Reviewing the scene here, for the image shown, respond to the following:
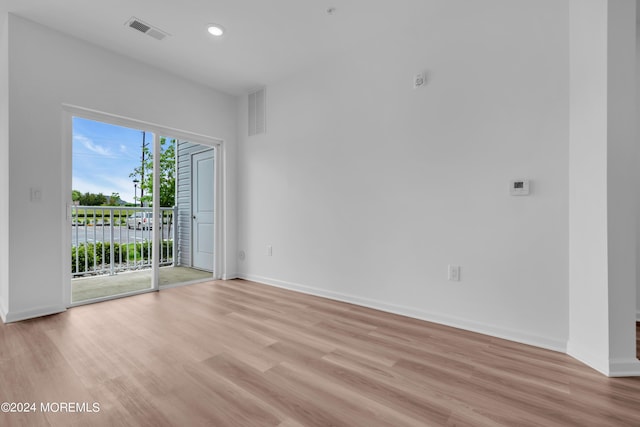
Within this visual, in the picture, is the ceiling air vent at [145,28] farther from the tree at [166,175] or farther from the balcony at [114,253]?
the balcony at [114,253]

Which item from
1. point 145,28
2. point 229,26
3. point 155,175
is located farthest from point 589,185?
point 155,175

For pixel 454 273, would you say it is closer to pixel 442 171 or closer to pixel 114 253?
pixel 442 171

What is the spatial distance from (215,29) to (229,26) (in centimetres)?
15

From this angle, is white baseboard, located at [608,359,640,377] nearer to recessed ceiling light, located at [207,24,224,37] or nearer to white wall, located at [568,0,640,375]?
white wall, located at [568,0,640,375]

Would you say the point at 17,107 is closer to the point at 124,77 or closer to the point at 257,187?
the point at 124,77

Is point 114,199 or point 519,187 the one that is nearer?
point 519,187

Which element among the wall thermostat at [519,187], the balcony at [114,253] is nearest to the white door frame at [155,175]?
the balcony at [114,253]

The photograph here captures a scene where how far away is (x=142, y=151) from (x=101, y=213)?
3.72 ft

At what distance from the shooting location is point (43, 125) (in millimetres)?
2844

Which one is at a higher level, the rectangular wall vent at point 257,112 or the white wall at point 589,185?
the rectangular wall vent at point 257,112

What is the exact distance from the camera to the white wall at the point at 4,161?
8.77ft

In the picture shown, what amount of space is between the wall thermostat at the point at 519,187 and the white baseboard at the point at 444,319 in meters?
1.07

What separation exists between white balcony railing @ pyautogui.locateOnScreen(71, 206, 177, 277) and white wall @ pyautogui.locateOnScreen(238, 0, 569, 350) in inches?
92.4

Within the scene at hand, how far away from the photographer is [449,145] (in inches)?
103
